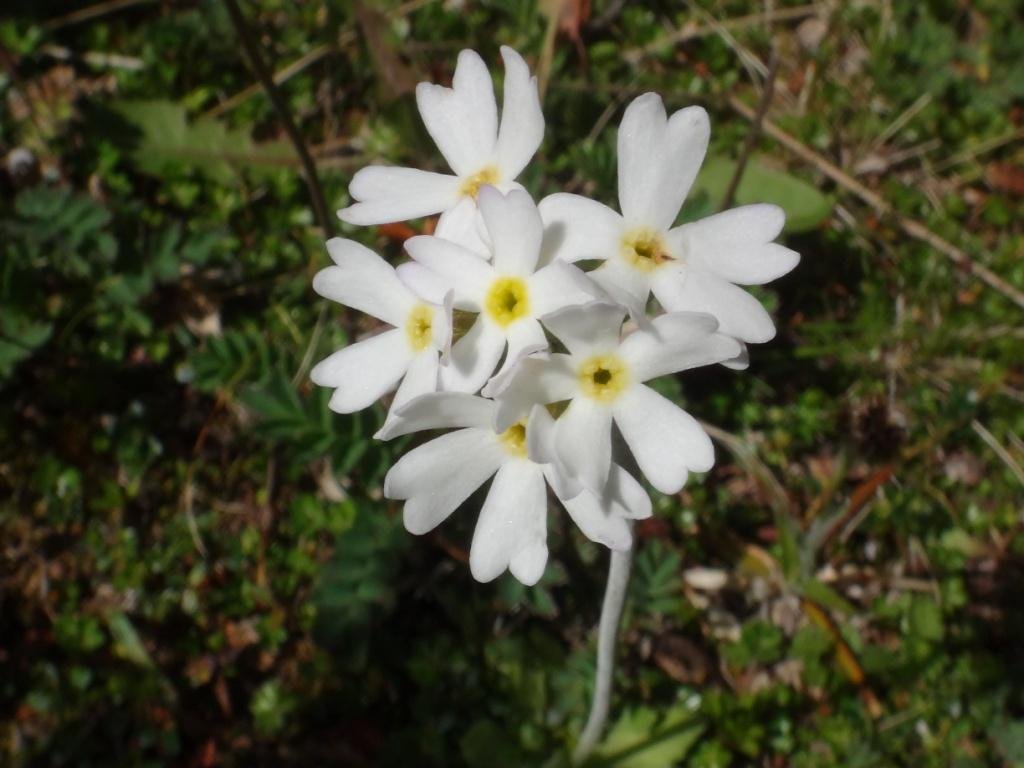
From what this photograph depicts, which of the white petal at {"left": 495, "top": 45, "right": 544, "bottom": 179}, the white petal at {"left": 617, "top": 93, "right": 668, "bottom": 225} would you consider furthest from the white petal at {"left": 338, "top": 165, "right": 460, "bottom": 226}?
the white petal at {"left": 617, "top": 93, "right": 668, "bottom": 225}

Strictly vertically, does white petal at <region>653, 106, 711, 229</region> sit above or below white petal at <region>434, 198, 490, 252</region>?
above

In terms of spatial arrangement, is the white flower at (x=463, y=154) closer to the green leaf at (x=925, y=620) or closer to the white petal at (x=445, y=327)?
the white petal at (x=445, y=327)

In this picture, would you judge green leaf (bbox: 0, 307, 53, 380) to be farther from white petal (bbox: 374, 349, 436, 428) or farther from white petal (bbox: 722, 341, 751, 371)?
white petal (bbox: 722, 341, 751, 371)

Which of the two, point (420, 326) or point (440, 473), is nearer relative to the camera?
point (440, 473)

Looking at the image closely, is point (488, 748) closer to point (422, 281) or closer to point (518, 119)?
point (422, 281)

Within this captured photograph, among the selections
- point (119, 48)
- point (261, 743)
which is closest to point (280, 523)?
point (261, 743)

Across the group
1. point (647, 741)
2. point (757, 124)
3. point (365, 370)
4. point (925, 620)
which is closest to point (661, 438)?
point (365, 370)

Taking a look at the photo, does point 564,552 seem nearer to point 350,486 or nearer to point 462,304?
point 350,486
